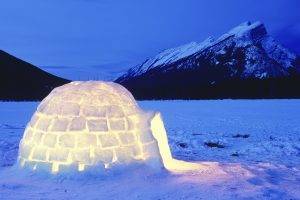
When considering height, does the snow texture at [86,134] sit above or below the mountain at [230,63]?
below

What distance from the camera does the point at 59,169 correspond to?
8.63 meters

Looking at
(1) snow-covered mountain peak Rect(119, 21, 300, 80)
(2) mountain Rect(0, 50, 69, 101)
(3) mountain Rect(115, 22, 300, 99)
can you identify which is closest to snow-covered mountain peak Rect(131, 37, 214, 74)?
(1) snow-covered mountain peak Rect(119, 21, 300, 80)

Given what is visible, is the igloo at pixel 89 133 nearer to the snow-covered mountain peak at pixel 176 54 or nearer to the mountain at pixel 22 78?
the mountain at pixel 22 78

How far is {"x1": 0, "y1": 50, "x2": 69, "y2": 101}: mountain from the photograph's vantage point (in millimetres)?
76875

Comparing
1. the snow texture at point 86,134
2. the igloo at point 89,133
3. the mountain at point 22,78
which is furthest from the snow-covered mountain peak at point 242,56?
the snow texture at point 86,134

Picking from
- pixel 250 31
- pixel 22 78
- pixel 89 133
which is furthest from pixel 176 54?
pixel 89 133

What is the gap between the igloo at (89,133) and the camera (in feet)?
28.3

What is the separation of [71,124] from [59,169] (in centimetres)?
90

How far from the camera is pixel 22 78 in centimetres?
8388

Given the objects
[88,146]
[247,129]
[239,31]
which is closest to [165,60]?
[239,31]

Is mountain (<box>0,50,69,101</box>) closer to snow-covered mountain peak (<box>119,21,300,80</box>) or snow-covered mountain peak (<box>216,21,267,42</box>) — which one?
snow-covered mountain peak (<box>119,21,300,80</box>)

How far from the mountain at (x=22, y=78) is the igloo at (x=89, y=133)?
6489 cm

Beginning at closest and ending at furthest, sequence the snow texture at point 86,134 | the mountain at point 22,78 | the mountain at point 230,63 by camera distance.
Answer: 1. the snow texture at point 86,134
2. the mountain at point 22,78
3. the mountain at point 230,63

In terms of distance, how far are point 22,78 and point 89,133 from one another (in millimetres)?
78687
